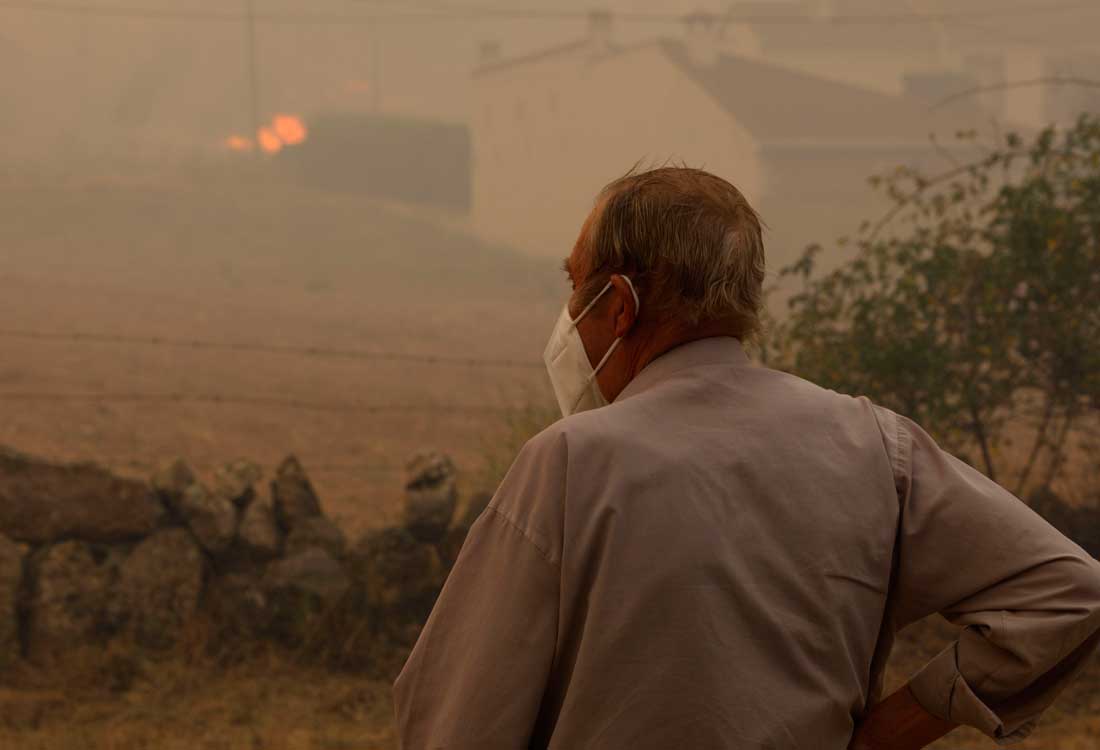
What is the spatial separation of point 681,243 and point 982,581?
1.98ft

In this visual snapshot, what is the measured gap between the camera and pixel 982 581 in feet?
5.57

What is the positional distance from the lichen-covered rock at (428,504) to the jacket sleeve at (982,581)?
190 inches

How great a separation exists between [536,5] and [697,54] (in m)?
5.27

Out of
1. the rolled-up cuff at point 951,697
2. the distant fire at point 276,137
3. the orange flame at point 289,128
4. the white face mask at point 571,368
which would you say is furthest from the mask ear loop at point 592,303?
the orange flame at point 289,128

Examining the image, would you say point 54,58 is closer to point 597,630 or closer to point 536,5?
point 536,5

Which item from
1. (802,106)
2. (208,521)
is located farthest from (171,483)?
(802,106)

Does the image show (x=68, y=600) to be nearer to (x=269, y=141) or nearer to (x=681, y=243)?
(x=681, y=243)

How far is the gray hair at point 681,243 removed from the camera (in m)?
1.65

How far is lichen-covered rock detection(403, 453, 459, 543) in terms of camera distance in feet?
21.2

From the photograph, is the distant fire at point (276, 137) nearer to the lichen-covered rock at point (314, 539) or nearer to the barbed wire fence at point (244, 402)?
the barbed wire fence at point (244, 402)

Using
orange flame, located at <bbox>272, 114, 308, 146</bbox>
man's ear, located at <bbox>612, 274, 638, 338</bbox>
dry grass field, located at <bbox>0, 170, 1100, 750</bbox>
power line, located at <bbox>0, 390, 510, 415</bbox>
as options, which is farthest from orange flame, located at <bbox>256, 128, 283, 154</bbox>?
man's ear, located at <bbox>612, 274, 638, 338</bbox>

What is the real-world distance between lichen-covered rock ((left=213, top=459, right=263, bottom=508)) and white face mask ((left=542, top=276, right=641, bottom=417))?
4.75m

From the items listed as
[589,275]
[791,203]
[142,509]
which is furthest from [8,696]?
[791,203]

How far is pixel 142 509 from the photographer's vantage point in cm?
608
